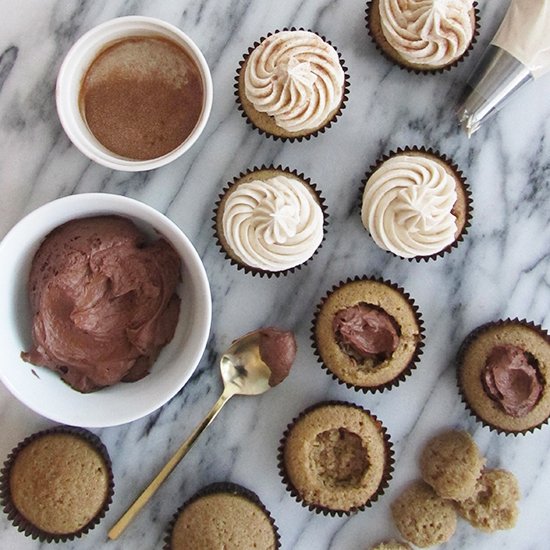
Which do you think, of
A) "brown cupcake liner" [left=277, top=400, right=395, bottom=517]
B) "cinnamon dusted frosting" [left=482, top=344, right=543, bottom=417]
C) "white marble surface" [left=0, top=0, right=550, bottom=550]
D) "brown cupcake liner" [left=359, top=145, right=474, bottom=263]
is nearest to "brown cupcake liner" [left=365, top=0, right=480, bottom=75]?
"white marble surface" [left=0, top=0, right=550, bottom=550]

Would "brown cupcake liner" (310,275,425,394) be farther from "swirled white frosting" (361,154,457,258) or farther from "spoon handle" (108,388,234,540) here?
"spoon handle" (108,388,234,540)

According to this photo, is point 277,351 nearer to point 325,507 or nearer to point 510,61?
point 325,507

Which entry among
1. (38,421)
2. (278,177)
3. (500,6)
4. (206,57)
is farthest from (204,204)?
(500,6)

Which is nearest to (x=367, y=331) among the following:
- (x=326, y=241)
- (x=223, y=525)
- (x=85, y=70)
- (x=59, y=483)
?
(x=326, y=241)

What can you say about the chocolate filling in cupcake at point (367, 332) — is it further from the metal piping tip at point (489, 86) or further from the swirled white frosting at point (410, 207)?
the metal piping tip at point (489, 86)

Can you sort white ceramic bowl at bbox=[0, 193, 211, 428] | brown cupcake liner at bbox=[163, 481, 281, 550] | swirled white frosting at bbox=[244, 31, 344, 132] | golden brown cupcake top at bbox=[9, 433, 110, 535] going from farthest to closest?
brown cupcake liner at bbox=[163, 481, 281, 550], golden brown cupcake top at bbox=[9, 433, 110, 535], swirled white frosting at bbox=[244, 31, 344, 132], white ceramic bowl at bbox=[0, 193, 211, 428]

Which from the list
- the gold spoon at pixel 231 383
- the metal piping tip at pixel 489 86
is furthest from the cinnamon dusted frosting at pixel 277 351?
the metal piping tip at pixel 489 86

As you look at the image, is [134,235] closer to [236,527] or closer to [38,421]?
[38,421]

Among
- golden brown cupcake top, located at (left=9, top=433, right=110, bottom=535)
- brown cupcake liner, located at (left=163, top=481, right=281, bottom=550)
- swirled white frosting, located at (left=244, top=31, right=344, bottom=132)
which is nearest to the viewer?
swirled white frosting, located at (left=244, top=31, right=344, bottom=132)
